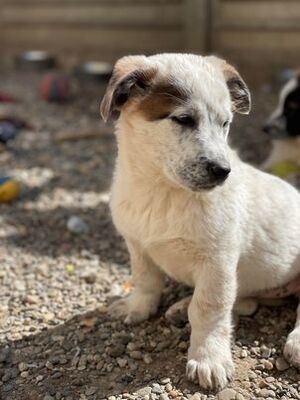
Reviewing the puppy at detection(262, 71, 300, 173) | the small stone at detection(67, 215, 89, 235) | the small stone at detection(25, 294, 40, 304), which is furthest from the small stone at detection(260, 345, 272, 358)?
the puppy at detection(262, 71, 300, 173)

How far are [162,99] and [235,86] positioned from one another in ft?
1.31

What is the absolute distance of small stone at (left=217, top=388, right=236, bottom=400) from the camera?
7.62 feet

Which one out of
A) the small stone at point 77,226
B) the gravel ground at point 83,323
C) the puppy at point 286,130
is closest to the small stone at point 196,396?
the gravel ground at point 83,323

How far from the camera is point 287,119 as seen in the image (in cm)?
484

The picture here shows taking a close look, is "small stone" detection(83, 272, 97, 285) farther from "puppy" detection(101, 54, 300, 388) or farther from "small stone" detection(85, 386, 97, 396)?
"small stone" detection(85, 386, 97, 396)

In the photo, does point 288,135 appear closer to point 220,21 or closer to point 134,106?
point 220,21

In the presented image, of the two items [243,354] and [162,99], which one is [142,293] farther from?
[162,99]

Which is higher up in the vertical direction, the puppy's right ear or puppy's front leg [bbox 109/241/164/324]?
the puppy's right ear

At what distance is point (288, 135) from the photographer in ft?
15.9

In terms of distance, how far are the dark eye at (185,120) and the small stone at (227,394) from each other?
1.06 m

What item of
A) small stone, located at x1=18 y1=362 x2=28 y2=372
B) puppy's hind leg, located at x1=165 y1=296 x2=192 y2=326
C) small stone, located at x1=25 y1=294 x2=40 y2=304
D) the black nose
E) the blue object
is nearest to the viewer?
the black nose

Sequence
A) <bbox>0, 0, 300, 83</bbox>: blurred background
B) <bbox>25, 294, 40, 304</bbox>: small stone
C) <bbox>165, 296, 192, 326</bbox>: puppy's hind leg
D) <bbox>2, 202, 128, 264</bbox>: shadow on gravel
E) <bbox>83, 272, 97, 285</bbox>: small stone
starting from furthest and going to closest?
<bbox>0, 0, 300, 83</bbox>: blurred background
<bbox>2, 202, 128, 264</bbox>: shadow on gravel
<bbox>83, 272, 97, 285</bbox>: small stone
<bbox>25, 294, 40, 304</bbox>: small stone
<bbox>165, 296, 192, 326</bbox>: puppy's hind leg

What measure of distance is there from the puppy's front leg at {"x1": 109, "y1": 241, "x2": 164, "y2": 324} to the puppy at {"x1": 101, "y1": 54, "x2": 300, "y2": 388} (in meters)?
0.07

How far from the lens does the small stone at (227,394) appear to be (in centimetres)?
232
